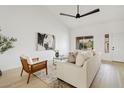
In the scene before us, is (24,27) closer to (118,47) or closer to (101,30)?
(101,30)

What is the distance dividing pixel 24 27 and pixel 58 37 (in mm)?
2761

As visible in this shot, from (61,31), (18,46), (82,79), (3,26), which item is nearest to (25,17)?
(3,26)

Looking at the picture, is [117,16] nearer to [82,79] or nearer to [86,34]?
[86,34]

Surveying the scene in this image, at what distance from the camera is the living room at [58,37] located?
325 centimetres

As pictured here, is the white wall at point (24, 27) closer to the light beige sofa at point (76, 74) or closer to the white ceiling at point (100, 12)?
the white ceiling at point (100, 12)

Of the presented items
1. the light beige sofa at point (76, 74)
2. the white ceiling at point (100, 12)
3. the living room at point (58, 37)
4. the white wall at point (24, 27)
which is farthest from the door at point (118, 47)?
the light beige sofa at point (76, 74)

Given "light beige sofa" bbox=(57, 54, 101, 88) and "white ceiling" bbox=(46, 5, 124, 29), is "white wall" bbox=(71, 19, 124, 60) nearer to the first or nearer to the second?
"white ceiling" bbox=(46, 5, 124, 29)

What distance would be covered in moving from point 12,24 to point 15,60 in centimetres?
174

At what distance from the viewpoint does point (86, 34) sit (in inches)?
281

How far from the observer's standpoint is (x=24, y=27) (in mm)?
4750

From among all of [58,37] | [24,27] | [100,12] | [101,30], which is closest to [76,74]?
[24,27]

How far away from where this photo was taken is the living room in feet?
10.6

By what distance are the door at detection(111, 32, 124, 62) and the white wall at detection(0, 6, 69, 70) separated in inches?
157

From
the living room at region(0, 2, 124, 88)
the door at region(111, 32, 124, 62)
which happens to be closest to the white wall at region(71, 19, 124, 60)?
the living room at region(0, 2, 124, 88)
